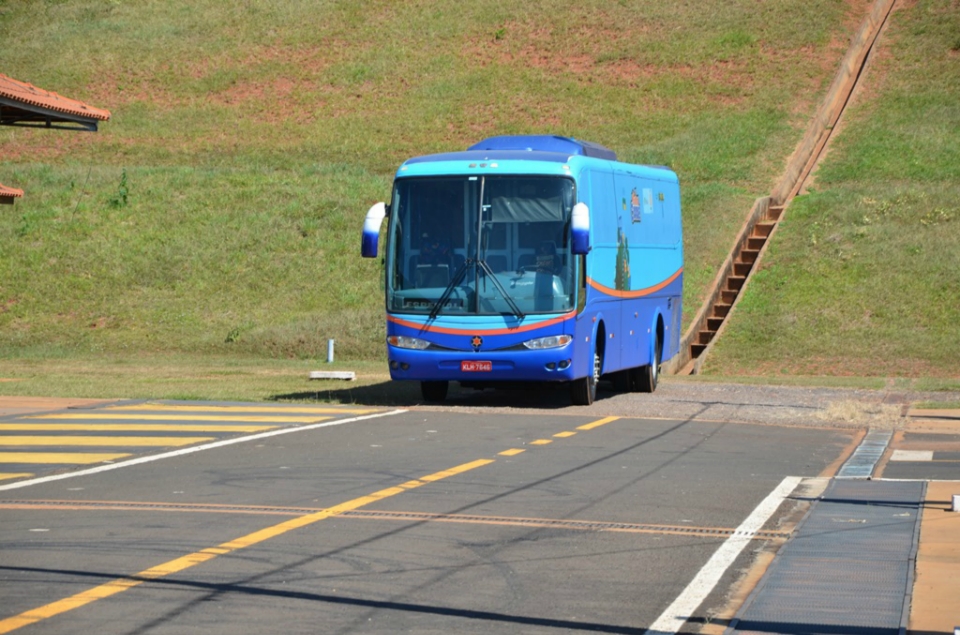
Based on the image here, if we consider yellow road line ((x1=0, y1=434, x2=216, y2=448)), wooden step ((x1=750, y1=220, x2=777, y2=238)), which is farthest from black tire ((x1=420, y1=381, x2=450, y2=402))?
wooden step ((x1=750, y1=220, x2=777, y2=238))

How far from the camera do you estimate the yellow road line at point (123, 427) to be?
56.7ft

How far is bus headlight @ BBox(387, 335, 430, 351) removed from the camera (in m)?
20.5

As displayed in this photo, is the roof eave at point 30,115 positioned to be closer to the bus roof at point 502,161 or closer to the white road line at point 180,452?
the bus roof at point 502,161

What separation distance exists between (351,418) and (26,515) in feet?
26.9

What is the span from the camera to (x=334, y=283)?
37156 millimetres

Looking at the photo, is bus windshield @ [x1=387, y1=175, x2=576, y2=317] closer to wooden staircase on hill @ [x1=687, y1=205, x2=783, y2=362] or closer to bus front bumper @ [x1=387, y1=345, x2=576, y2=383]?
bus front bumper @ [x1=387, y1=345, x2=576, y2=383]

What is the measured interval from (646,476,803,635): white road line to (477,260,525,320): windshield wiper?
7.80 m

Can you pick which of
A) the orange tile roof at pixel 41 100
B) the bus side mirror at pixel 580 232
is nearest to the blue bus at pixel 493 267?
the bus side mirror at pixel 580 232

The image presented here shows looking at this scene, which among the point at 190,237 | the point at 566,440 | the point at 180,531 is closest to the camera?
the point at 180,531

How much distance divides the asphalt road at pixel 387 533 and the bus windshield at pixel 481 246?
367 cm

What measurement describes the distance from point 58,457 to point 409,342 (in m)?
6.93

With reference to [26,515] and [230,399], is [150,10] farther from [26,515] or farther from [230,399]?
[26,515]

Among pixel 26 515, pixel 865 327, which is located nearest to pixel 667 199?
pixel 865 327

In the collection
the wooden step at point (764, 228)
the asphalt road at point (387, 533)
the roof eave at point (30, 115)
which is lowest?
the asphalt road at point (387, 533)
